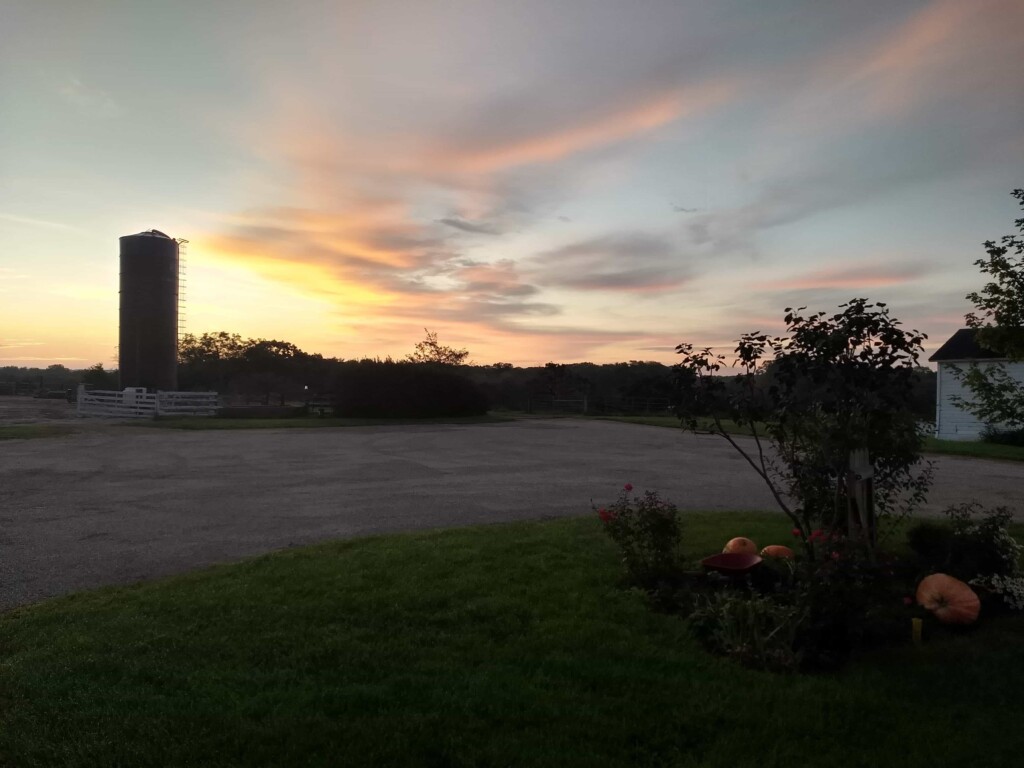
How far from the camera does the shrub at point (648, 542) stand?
579cm

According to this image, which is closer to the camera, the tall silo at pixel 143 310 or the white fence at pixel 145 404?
the white fence at pixel 145 404

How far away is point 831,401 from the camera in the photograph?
218 inches

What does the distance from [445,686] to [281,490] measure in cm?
830

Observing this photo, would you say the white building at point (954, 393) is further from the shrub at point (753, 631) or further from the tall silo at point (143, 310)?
the tall silo at point (143, 310)

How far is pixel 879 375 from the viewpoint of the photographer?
532 centimetres

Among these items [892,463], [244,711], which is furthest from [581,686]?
[892,463]

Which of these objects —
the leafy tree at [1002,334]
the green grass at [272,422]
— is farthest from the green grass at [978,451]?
the green grass at [272,422]

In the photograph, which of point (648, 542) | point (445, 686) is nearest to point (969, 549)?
point (648, 542)

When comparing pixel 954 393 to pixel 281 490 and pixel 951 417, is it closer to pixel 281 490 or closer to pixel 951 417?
pixel 951 417

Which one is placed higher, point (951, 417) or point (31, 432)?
point (951, 417)

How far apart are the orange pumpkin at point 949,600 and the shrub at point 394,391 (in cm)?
3162

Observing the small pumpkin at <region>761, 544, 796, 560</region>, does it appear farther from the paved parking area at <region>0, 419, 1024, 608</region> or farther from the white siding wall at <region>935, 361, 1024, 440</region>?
the white siding wall at <region>935, 361, 1024, 440</region>

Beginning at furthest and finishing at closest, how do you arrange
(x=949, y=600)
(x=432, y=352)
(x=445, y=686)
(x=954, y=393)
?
1. (x=432, y=352)
2. (x=954, y=393)
3. (x=949, y=600)
4. (x=445, y=686)

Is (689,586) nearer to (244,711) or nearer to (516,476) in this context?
(244,711)
